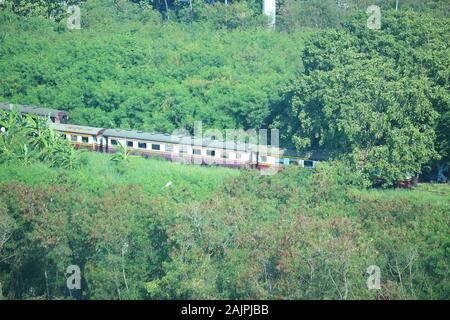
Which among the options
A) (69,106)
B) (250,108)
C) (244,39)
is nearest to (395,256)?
(250,108)

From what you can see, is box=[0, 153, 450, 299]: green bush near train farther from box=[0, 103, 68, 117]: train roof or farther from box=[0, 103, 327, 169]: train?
box=[0, 103, 68, 117]: train roof

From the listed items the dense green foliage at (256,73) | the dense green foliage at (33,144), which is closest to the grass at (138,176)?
the dense green foliage at (33,144)

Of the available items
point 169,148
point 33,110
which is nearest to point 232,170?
point 169,148

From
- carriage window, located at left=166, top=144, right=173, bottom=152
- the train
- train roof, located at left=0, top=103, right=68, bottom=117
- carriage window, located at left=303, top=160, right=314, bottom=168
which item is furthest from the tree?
train roof, located at left=0, top=103, right=68, bottom=117

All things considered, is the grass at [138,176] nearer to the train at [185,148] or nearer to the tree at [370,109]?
the train at [185,148]

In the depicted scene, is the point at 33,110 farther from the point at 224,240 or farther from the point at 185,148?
the point at 224,240

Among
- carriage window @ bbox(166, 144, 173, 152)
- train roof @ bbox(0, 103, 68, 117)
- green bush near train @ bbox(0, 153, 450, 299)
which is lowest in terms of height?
green bush near train @ bbox(0, 153, 450, 299)
